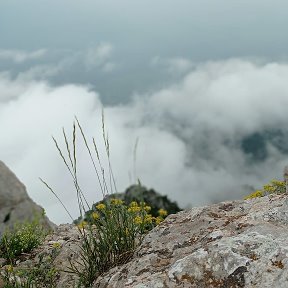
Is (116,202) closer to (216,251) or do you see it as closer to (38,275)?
(38,275)

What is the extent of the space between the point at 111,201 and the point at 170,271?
193cm


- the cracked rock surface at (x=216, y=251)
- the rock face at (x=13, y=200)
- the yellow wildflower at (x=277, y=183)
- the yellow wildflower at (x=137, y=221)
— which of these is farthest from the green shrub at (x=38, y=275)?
the rock face at (x=13, y=200)

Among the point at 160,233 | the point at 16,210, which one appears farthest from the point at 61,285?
the point at 16,210

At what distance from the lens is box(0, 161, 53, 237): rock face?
16.5m

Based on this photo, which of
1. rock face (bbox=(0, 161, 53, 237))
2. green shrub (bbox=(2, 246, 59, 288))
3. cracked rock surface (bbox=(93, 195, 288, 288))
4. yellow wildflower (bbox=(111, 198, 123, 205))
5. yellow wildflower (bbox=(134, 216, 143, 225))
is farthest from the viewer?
rock face (bbox=(0, 161, 53, 237))

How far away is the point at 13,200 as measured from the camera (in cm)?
1688

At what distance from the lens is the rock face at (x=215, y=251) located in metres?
3.88

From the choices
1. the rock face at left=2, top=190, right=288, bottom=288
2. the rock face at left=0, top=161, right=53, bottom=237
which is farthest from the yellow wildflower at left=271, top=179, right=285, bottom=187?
the rock face at left=0, top=161, right=53, bottom=237

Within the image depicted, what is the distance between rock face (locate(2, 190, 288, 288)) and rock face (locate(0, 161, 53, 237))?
11.0m

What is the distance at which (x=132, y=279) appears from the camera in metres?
4.39

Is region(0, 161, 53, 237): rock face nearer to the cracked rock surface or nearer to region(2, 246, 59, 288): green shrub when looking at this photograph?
region(2, 246, 59, 288): green shrub

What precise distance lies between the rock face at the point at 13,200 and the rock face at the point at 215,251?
1104cm

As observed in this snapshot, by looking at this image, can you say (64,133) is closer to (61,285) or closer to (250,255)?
(61,285)

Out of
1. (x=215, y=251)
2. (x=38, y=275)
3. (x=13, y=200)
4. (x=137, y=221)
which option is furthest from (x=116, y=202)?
(x=13, y=200)
